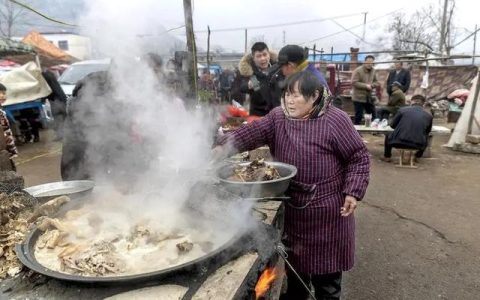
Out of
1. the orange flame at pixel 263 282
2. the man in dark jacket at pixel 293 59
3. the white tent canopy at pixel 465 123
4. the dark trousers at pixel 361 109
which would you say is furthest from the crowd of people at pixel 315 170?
the dark trousers at pixel 361 109

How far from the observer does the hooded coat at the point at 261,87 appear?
465 centimetres

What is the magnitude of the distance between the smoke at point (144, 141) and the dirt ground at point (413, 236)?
0.93 m

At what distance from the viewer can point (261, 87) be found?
4.98 metres

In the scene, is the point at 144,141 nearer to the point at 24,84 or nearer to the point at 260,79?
the point at 260,79

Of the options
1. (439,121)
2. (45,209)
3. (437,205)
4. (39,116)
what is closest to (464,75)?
(439,121)

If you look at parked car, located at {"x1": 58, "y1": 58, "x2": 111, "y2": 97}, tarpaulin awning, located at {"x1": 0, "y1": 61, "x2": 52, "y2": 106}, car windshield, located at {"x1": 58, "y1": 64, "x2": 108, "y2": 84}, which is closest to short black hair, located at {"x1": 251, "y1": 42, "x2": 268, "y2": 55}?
parked car, located at {"x1": 58, "y1": 58, "x2": 111, "y2": 97}

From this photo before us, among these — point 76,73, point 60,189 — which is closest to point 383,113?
point 76,73

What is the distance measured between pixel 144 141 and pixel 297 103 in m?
1.73

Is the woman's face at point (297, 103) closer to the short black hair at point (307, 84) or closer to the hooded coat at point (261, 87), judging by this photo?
the short black hair at point (307, 84)

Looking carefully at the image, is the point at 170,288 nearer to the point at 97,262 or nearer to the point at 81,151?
the point at 97,262

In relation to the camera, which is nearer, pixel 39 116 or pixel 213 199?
pixel 213 199

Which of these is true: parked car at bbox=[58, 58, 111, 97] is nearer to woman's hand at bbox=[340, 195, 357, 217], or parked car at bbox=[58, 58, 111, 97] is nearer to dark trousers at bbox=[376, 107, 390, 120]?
dark trousers at bbox=[376, 107, 390, 120]

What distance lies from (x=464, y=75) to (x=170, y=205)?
619 inches

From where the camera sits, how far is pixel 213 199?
2316 mm
